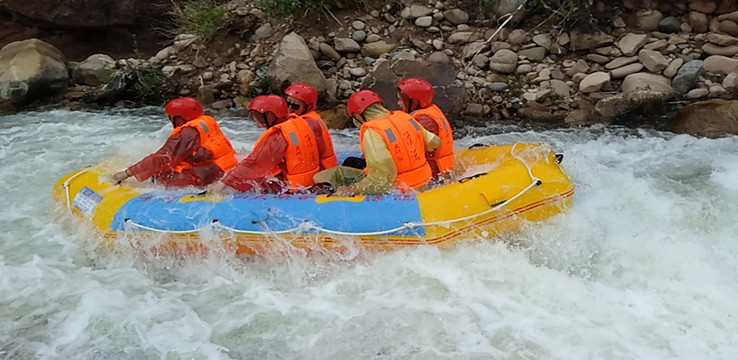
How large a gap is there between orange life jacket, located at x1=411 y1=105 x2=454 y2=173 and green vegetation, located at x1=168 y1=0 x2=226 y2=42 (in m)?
5.62

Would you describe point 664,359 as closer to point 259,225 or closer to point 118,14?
point 259,225

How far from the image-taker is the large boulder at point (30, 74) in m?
8.90

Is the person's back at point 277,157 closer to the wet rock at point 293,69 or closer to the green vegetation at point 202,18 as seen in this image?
the wet rock at point 293,69

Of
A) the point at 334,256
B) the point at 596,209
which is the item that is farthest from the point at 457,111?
the point at 334,256

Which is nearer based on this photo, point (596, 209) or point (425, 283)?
point (425, 283)

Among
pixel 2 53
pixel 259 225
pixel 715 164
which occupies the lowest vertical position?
pixel 715 164

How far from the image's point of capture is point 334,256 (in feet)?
13.7

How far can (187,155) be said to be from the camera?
4863 mm

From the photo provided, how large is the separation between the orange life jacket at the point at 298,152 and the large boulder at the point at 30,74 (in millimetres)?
6272

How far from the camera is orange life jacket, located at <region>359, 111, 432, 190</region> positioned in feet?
13.7

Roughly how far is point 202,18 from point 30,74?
276 cm

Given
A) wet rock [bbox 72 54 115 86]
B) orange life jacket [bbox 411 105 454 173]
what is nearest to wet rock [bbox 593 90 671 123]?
orange life jacket [bbox 411 105 454 173]

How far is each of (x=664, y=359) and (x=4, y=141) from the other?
783cm

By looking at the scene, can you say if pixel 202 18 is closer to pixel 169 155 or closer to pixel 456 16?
pixel 456 16
